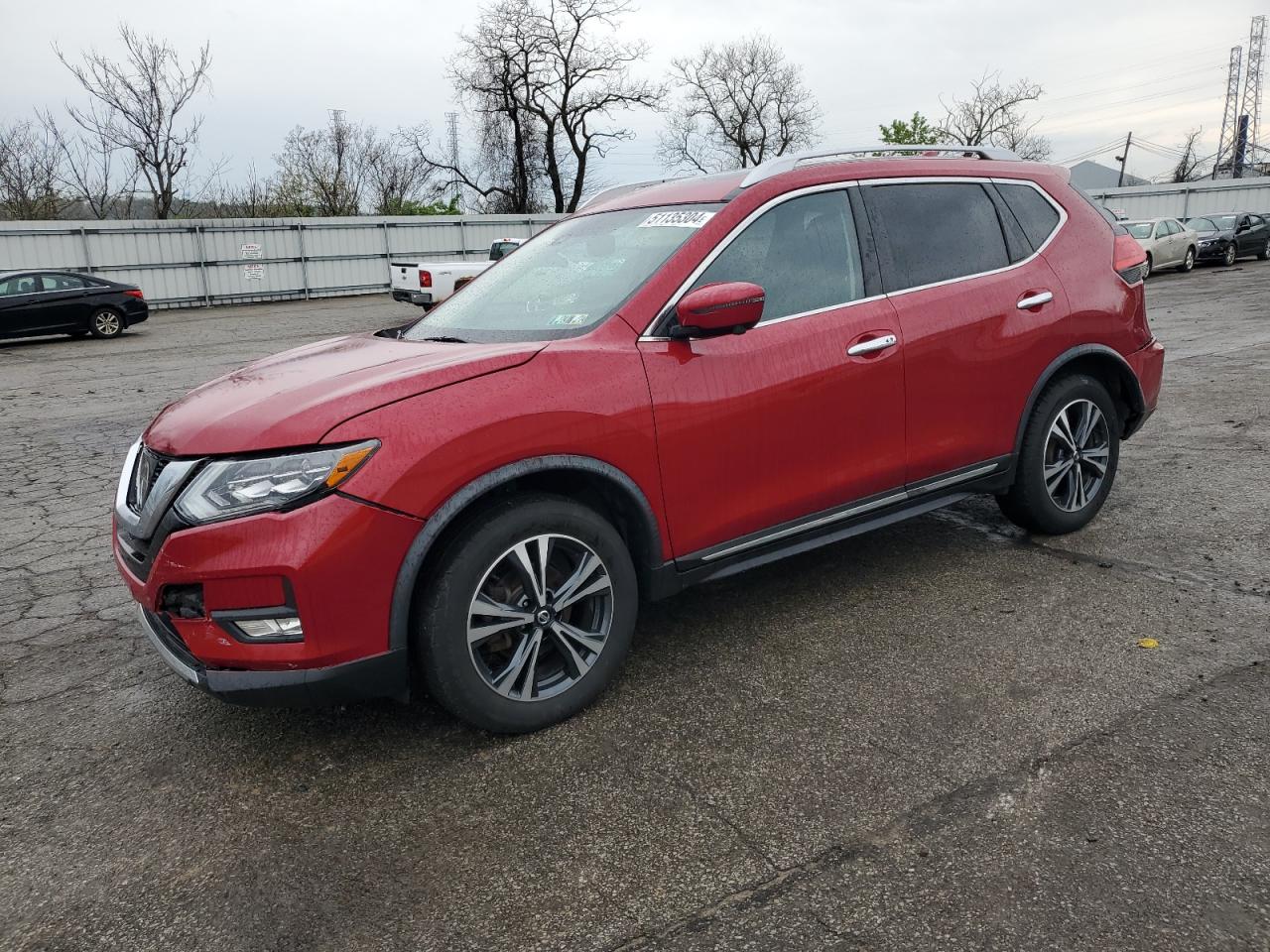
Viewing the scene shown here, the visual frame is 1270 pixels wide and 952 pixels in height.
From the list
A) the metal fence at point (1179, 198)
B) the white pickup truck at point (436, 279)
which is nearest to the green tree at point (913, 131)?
the metal fence at point (1179, 198)

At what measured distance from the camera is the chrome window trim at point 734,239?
3.35 m

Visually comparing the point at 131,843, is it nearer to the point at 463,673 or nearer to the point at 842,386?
the point at 463,673

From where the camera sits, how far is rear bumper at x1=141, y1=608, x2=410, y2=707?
2.74m

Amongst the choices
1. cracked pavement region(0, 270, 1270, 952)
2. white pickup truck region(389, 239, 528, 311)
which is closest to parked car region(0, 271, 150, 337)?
white pickup truck region(389, 239, 528, 311)

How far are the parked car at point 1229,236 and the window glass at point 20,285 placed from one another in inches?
1098

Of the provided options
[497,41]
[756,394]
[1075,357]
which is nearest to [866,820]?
[756,394]

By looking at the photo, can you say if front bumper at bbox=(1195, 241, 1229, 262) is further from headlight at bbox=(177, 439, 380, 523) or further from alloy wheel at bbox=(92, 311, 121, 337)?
headlight at bbox=(177, 439, 380, 523)

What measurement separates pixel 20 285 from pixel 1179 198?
127ft


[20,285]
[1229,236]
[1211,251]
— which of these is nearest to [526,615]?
[20,285]

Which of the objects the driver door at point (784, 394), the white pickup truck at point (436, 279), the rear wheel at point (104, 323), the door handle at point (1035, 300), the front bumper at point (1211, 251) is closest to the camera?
the driver door at point (784, 394)

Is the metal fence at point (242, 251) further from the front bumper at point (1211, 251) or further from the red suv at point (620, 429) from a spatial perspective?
the red suv at point (620, 429)

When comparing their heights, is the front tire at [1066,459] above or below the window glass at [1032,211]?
below

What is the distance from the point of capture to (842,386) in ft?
12.1

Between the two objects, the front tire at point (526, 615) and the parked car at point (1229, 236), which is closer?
the front tire at point (526, 615)
